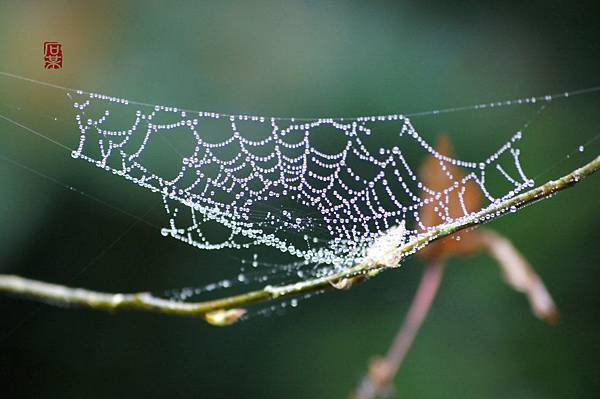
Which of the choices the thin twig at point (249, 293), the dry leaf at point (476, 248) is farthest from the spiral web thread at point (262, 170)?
the thin twig at point (249, 293)

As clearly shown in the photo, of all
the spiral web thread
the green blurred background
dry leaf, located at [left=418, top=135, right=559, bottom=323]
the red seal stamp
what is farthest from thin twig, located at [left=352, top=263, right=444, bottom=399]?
the red seal stamp

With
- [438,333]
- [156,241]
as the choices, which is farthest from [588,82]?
[156,241]

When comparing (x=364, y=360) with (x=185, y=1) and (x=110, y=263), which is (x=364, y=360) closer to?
(x=110, y=263)

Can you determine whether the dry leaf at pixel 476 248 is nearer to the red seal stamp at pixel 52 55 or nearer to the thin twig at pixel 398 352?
the thin twig at pixel 398 352

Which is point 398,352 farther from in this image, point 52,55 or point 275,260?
point 52,55

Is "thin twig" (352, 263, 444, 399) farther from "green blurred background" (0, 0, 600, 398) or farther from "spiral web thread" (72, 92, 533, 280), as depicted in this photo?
"green blurred background" (0, 0, 600, 398)

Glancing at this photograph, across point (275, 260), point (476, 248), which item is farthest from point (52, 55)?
point (476, 248)

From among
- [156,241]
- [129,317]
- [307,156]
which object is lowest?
[129,317]
